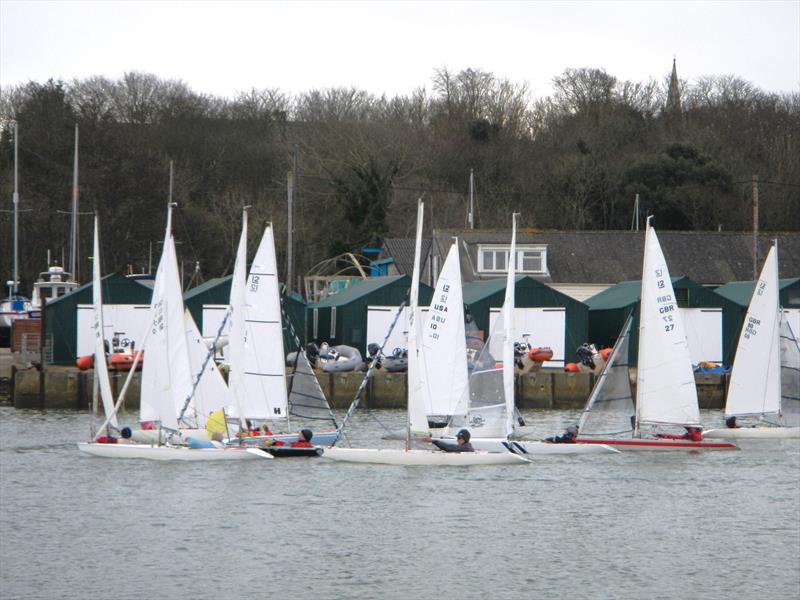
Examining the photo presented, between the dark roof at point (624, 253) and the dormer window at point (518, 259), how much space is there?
373 mm

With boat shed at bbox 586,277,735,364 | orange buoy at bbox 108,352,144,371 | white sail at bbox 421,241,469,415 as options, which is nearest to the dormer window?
boat shed at bbox 586,277,735,364

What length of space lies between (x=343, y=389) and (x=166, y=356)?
13.7 m

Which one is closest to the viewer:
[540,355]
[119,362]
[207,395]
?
[207,395]

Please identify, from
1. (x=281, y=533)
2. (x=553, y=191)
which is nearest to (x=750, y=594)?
(x=281, y=533)

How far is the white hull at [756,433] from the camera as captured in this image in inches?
1577

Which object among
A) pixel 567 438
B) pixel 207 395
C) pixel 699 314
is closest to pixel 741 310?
pixel 699 314

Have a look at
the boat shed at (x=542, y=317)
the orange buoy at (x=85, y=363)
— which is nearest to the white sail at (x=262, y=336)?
the orange buoy at (x=85, y=363)

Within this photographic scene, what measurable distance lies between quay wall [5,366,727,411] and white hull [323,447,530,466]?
13569 millimetres

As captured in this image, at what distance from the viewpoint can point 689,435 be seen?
121 ft

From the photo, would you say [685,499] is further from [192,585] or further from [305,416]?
[192,585]

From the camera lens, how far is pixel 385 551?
26.8m

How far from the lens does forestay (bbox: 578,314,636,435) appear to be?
36.4 meters

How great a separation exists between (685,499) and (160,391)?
1342 centimetres

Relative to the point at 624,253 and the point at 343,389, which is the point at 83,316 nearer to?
the point at 343,389
